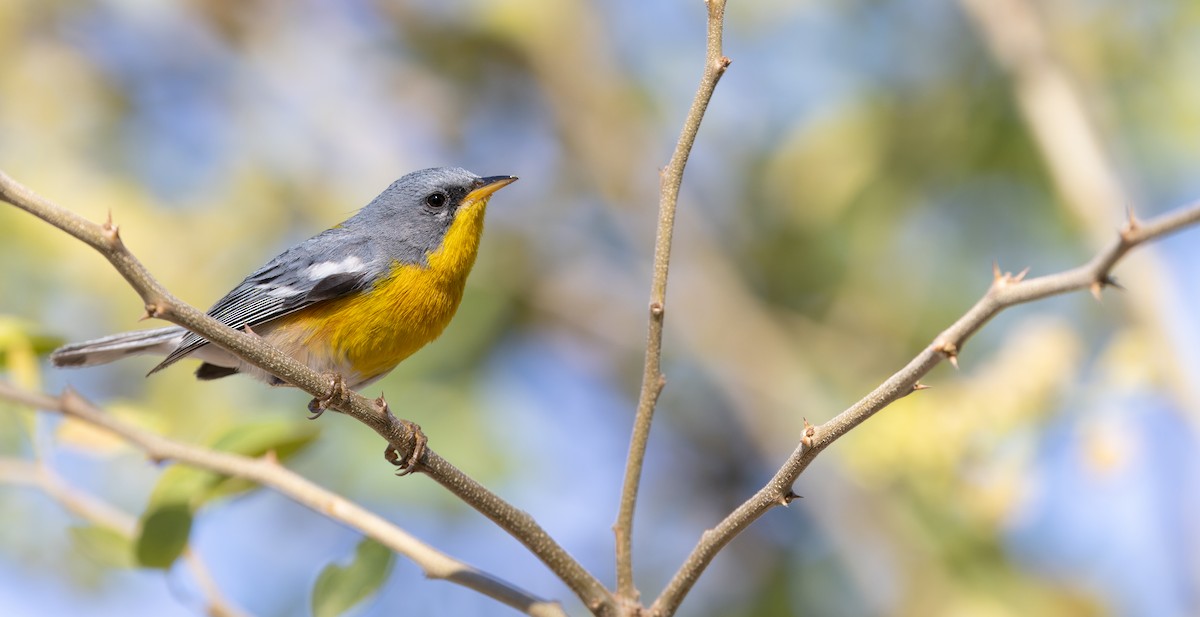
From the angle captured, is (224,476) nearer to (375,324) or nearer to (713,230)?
(375,324)

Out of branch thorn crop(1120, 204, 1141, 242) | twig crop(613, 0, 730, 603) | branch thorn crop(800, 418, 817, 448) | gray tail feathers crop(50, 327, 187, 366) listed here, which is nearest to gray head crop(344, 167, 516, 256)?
gray tail feathers crop(50, 327, 187, 366)

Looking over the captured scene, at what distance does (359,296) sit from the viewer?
409 centimetres

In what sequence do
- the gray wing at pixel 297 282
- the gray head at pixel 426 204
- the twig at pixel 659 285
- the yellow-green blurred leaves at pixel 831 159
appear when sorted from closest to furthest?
1. the twig at pixel 659 285
2. the gray wing at pixel 297 282
3. the gray head at pixel 426 204
4. the yellow-green blurred leaves at pixel 831 159

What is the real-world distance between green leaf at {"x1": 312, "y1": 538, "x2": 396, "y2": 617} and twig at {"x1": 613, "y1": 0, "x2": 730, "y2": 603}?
2.25ft

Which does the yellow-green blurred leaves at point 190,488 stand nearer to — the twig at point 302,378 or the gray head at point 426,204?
the twig at point 302,378

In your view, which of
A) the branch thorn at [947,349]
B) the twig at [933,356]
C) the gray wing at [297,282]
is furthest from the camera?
the gray wing at [297,282]

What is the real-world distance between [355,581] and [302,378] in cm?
67

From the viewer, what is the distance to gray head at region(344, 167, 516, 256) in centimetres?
445

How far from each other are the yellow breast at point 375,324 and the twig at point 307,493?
1.09 m

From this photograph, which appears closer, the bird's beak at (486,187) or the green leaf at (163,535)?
the green leaf at (163,535)

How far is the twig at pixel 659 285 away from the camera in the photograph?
92.0 inches

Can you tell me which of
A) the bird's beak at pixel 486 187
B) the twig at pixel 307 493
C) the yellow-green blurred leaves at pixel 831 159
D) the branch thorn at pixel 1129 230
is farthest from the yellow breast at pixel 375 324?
the branch thorn at pixel 1129 230

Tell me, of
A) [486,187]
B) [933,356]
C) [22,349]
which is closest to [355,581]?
[22,349]

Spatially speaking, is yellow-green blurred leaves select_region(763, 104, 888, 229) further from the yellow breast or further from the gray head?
the yellow breast
